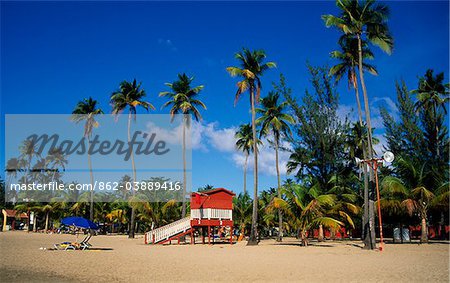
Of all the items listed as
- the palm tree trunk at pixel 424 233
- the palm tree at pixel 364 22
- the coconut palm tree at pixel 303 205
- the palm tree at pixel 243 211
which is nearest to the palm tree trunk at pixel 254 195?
the coconut palm tree at pixel 303 205

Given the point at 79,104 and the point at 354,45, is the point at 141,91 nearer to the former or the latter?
the point at 79,104

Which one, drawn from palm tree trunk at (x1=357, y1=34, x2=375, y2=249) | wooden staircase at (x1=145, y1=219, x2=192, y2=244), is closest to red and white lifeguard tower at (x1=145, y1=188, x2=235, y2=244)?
wooden staircase at (x1=145, y1=219, x2=192, y2=244)

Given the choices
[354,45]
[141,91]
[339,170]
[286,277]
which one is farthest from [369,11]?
[141,91]

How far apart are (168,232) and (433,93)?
94.9 ft

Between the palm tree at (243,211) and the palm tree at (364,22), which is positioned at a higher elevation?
the palm tree at (364,22)

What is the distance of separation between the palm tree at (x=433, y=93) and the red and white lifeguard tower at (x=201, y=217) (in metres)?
A: 22.0

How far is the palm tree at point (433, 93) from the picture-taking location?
37875 mm

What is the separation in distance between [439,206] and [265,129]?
18522 millimetres

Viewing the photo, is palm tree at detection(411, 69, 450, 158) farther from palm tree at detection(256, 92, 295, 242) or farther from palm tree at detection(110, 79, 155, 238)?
palm tree at detection(110, 79, 155, 238)

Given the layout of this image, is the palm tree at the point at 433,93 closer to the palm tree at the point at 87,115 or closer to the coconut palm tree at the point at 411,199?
the coconut palm tree at the point at 411,199

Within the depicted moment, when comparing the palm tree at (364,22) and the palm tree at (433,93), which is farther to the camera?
the palm tree at (433,93)

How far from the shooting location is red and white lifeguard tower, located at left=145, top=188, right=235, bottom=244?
3138 centimetres

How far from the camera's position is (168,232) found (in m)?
31.6

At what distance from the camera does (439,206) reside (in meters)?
29.8
